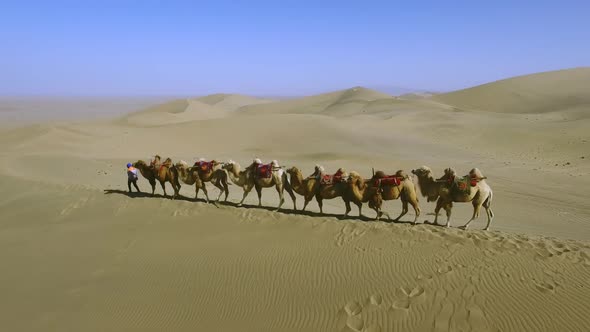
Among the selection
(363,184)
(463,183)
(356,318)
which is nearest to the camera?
(356,318)

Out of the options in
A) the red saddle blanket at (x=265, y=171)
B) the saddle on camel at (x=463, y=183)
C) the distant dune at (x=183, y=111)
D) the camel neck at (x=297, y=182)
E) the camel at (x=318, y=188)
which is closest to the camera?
the saddle on camel at (x=463, y=183)

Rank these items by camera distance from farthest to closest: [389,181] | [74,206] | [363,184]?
1. [74,206]
2. [363,184]
3. [389,181]

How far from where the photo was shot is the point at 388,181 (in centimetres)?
948

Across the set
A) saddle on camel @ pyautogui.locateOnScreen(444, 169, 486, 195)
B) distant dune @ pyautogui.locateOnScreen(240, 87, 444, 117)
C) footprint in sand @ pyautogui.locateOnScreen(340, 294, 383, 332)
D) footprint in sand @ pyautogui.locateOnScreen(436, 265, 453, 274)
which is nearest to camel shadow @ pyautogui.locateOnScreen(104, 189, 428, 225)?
saddle on camel @ pyautogui.locateOnScreen(444, 169, 486, 195)

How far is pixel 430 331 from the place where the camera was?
561cm

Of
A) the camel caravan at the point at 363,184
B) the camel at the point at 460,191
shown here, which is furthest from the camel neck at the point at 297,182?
the camel at the point at 460,191

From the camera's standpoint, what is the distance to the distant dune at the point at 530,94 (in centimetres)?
5238

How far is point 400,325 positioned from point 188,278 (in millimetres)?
4089

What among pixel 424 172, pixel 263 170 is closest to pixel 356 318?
pixel 424 172

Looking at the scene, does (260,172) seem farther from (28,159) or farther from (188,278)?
(28,159)

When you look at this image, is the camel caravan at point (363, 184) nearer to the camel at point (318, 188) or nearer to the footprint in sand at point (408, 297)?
the camel at point (318, 188)

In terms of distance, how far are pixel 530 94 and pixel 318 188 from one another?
201 feet

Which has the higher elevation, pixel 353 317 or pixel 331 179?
pixel 331 179

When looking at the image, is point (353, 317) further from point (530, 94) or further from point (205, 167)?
point (530, 94)
